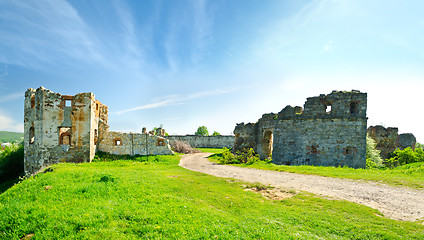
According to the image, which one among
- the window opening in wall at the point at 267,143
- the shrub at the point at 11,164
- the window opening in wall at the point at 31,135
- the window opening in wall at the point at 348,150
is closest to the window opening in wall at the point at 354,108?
the window opening in wall at the point at 348,150

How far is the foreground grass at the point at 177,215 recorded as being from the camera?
4.83m

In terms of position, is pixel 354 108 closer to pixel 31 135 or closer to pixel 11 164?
pixel 31 135

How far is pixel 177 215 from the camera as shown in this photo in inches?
220

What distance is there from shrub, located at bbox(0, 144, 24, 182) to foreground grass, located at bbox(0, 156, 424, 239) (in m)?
16.9

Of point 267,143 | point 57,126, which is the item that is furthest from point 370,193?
point 57,126

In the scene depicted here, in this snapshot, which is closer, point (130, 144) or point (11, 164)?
point (130, 144)

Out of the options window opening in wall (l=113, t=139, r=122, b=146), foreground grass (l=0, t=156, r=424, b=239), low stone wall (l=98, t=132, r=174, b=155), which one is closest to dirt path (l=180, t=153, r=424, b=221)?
foreground grass (l=0, t=156, r=424, b=239)

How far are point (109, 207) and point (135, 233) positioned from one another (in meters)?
1.60

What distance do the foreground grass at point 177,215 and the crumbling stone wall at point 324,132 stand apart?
32.7 feet

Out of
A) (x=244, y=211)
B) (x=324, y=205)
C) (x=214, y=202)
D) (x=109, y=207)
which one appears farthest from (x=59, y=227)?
(x=324, y=205)

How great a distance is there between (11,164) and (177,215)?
25.0m

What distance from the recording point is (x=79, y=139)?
16266mm

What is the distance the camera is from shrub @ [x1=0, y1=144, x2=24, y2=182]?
2028 cm

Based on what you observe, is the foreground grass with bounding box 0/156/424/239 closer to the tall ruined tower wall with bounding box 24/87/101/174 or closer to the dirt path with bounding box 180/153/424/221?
the dirt path with bounding box 180/153/424/221
